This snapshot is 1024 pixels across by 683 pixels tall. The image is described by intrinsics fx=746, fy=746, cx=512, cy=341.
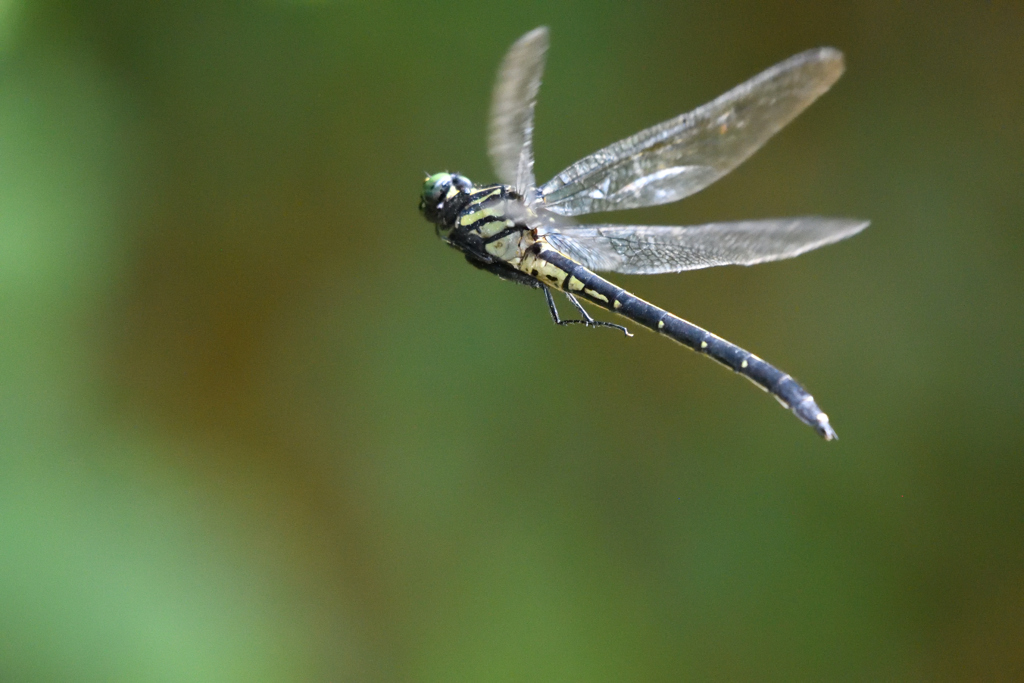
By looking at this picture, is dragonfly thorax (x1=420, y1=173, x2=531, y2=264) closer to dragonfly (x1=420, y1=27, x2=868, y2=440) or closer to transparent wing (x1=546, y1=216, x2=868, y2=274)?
dragonfly (x1=420, y1=27, x2=868, y2=440)

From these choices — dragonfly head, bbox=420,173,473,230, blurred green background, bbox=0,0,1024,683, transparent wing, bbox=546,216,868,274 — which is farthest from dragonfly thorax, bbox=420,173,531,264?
blurred green background, bbox=0,0,1024,683

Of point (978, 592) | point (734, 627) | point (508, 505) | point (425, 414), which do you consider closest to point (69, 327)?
point (425, 414)

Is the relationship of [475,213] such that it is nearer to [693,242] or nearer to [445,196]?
[445,196]

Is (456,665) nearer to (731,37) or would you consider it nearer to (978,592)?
(978,592)

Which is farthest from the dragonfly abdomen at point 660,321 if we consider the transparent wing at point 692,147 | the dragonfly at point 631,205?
the transparent wing at point 692,147

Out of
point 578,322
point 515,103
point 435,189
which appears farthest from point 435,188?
point 578,322

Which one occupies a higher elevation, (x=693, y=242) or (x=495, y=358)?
(x=495, y=358)

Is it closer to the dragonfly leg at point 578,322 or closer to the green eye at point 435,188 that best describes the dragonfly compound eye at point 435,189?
the green eye at point 435,188

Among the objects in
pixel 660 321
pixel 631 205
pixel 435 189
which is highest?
pixel 435 189
